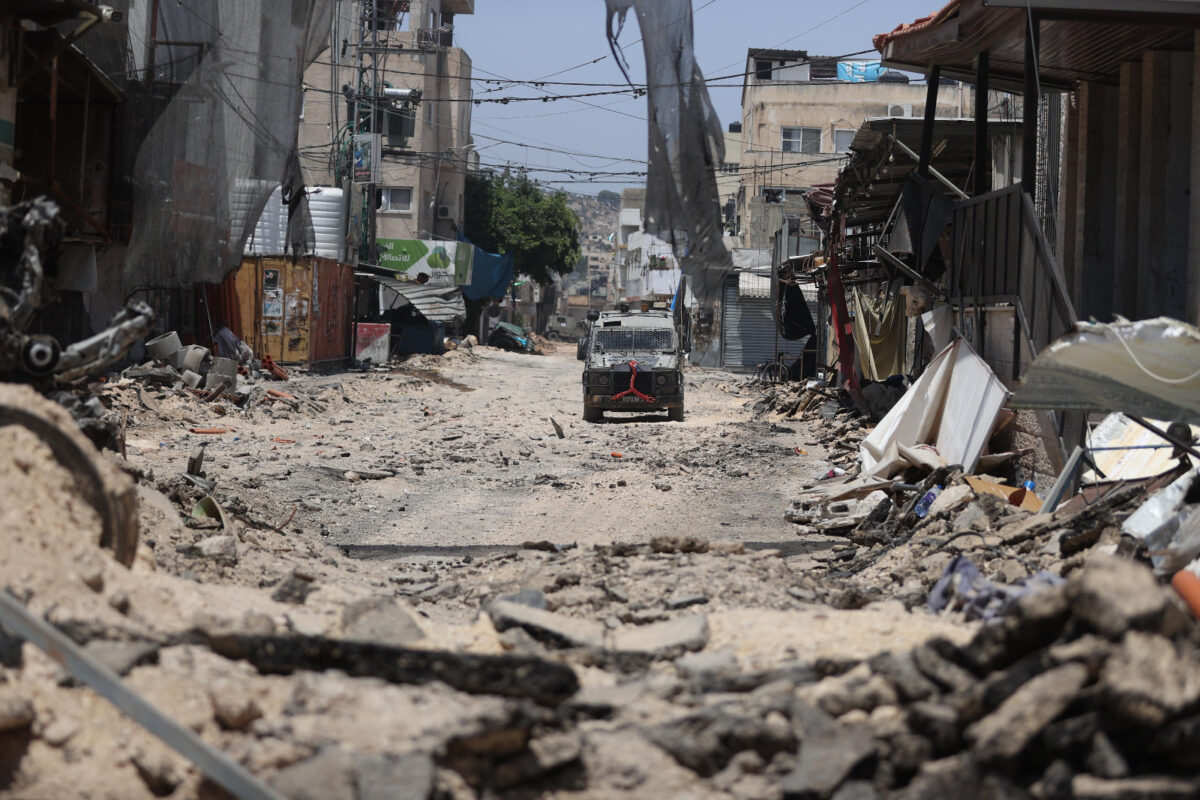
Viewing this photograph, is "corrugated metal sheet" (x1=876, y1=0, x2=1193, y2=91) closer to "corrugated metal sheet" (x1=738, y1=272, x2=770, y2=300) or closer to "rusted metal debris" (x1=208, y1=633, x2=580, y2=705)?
"rusted metal debris" (x1=208, y1=633, x2=580, y2=705)

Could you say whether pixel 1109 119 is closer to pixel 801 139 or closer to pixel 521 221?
pixel 801 139

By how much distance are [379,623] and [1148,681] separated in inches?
118

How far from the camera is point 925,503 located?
9.58m

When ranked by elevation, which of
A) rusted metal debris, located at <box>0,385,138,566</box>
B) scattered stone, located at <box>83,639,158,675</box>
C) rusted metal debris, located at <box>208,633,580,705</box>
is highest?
rusted metal debris, located at <box>0,385,138,566</box>

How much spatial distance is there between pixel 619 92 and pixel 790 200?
29.5 m

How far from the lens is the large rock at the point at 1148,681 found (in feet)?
10.5

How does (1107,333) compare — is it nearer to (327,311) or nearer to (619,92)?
(619,92)

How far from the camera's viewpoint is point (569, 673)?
12.7 ft

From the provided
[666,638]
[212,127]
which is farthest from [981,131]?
[212,127]

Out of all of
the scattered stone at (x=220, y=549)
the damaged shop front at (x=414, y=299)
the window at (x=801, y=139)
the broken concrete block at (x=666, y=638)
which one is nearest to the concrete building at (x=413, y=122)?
the damaged shop front at (x=414, y=299)

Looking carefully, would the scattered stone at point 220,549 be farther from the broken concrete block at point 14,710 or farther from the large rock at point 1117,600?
the large rock at point 1117,600

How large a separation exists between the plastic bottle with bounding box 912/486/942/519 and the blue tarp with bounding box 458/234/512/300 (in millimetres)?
37604

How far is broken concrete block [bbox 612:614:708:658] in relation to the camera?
4.82 m

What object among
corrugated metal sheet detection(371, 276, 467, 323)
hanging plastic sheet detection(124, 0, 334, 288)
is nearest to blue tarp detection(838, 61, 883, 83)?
corrugated metal sheet detection(371, 276, 467, 323)
